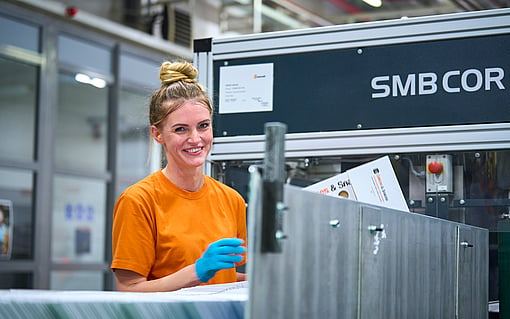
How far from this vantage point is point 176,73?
2.12m

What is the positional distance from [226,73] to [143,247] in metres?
0.76

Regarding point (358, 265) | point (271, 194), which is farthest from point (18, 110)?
point (271, 194)

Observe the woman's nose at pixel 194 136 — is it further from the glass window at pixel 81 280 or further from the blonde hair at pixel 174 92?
the glass window at pixel 81 280

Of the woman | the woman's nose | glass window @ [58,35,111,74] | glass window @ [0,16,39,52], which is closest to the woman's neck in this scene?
the woman

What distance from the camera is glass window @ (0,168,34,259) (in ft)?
20.6

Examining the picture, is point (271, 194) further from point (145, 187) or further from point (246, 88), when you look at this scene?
point (246, 88)

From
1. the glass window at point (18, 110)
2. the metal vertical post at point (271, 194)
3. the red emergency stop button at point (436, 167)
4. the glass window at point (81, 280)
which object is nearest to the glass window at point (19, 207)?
the glass window at point (18, 110)

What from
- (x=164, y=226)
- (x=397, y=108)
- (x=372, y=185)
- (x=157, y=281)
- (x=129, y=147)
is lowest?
(x=157, y=281)

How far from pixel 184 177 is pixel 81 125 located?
557 centimetres

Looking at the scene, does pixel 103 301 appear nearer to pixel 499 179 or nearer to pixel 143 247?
pixel 143 247

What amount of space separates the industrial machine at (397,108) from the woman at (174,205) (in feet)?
0.96

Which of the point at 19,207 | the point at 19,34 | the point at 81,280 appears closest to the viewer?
the point at 19,34

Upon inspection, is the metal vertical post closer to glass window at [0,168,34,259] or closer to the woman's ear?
the woman's ear

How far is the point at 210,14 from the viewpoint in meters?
7.86
